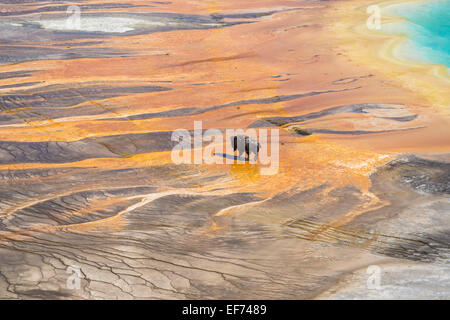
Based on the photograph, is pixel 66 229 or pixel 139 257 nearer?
pixel 139 257

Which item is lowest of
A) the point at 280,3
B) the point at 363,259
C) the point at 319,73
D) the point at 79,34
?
the point at 363,259

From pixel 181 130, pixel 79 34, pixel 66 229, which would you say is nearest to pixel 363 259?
pixel 66 229

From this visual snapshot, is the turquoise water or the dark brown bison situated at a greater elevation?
the turquoise water

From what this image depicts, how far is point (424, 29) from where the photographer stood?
872 inches

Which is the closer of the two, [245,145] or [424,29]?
[245,145]

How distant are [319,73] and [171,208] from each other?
30.5ft

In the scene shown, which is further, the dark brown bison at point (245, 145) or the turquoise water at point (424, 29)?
the turquoise water at point (424, 29)

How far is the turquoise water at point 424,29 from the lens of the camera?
741 inches

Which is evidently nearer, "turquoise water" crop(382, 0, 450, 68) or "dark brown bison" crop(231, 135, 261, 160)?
"dark brown bison" crop(231, 135, 261, 160)

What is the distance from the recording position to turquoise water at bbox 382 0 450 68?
1883 centimetres

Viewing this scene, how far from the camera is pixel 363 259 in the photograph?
6863 millimetres

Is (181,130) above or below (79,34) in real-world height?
below

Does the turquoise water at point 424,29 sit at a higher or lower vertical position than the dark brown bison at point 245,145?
higher

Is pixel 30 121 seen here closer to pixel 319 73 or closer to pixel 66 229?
pixel 66 229
